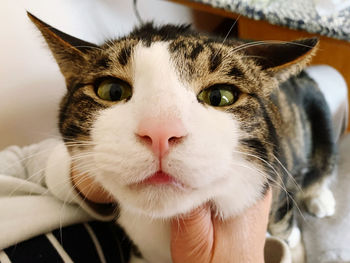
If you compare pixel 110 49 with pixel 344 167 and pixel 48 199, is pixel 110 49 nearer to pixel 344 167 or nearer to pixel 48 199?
pixel 48 199

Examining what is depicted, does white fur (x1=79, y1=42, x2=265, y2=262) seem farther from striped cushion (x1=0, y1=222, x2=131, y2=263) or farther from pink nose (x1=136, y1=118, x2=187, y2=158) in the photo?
striped cushion (x1=0, y1=222, x2=131, y2=263)

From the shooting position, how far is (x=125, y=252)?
781 mm

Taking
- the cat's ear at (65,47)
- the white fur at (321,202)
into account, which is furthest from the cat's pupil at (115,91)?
the white fur at (321,202)

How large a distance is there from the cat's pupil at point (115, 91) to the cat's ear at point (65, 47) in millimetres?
117

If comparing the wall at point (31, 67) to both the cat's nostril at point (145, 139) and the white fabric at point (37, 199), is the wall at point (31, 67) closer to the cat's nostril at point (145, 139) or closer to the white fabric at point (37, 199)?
the white fabric at point (37, 199)

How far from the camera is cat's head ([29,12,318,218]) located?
0.38 m

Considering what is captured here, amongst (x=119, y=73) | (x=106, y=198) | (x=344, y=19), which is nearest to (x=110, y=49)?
(x=119, y=73)

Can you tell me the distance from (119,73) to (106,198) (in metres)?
0.30

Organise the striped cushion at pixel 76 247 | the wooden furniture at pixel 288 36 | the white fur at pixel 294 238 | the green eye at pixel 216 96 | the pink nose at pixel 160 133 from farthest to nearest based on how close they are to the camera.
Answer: the wooden furniture at pixel 288 36, the white fur at pixel 294 238, the striped cushion at pixel 76 247, the green eye at pixel 216 96, the pink nose at pixel 160 133

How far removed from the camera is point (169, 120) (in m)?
0.38

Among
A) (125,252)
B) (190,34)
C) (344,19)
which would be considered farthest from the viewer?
(344,19)

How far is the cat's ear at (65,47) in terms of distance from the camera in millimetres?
538

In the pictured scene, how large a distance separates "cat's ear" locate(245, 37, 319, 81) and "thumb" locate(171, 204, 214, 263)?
0.96 feet

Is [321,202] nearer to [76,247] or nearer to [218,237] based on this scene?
[218,237]
